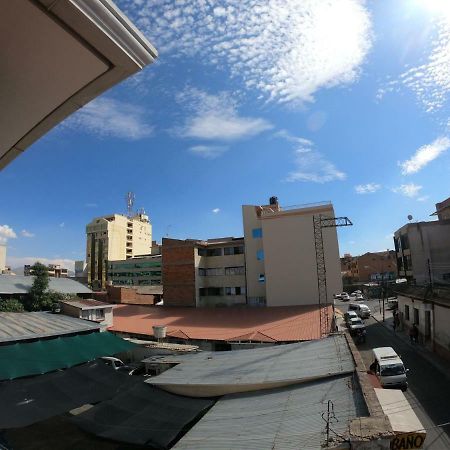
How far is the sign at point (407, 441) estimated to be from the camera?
552 cm

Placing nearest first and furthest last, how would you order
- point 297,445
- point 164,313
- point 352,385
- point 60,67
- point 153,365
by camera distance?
point 60,67 < point 297,445 < point 352,385 < point 153,365 < point 164,313

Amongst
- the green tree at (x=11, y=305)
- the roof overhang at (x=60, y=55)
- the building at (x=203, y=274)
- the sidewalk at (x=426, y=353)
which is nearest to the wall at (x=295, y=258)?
the building at (x=203, y=274)

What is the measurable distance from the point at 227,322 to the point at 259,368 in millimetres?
14995

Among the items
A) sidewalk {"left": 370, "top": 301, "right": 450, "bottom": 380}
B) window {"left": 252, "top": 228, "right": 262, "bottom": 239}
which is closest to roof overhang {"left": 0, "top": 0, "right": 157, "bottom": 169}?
sidewalk {"left": 370, "top": 301, "right": 450, "bottom": 380}

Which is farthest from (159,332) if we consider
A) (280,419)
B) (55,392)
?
(280,419)

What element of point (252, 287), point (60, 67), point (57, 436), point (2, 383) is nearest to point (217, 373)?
point (57, 436)

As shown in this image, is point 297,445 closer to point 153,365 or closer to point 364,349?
point 153,365

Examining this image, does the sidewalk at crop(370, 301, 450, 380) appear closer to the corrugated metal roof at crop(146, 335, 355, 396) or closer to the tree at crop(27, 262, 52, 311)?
the corrugated metal roof at crop(146, 335, 355, 396)

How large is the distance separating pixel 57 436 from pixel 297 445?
10273 mm

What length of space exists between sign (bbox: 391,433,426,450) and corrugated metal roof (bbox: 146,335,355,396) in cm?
360

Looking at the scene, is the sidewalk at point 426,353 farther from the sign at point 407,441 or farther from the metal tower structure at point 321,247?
the sign at point 407,441

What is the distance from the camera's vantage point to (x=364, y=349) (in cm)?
2369

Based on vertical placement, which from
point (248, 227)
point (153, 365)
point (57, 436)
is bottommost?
point (57, 436)

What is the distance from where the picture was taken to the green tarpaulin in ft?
43.9
